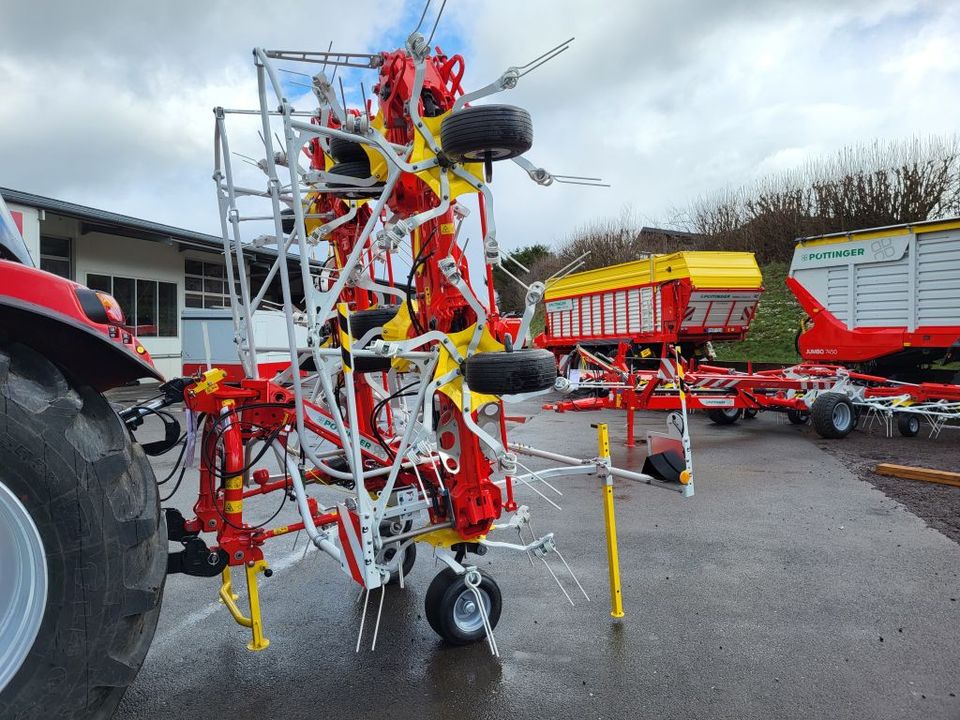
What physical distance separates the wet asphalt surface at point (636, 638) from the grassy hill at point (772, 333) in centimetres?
1257

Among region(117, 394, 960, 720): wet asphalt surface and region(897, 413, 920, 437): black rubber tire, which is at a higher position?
region(897, 413, 920, 437): black rubber tire

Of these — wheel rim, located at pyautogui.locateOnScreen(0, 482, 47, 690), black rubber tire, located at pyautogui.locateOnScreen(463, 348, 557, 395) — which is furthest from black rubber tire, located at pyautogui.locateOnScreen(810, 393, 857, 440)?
wheel rim, located at pyautogui.locateOnScreen(0, 482, 47, 690)

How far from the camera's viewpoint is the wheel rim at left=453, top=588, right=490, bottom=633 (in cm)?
339

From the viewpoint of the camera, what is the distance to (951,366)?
539 inches

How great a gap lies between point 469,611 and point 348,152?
2507 mm

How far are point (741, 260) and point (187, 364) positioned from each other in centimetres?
1163

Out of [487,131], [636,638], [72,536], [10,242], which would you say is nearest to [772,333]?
[636,638]

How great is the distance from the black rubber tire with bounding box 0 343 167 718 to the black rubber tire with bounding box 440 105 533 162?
172cm

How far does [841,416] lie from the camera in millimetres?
9414

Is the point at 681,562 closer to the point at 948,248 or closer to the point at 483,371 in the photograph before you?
the point at 483,371

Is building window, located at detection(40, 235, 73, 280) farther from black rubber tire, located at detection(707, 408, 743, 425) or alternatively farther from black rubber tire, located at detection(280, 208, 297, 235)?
black rubber tire, located at detection(707, 408, 743, 425)

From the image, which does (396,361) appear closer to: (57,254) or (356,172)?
(356,172)

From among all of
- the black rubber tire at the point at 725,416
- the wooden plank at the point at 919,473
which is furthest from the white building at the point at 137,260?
the wooden plank at the point at 919,473

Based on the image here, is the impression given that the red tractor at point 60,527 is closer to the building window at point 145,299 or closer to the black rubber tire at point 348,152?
the black rubber tire at point 348,152
